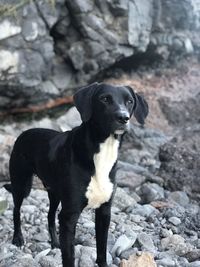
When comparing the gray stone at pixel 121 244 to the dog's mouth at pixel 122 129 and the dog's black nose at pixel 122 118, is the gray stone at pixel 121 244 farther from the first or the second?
the dog's black nose at pixel 122 118

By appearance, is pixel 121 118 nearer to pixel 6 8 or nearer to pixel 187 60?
pixel 6 8

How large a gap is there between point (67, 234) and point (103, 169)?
0.68m

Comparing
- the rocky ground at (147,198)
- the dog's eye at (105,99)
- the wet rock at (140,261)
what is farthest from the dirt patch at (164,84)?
the dog's eye at (105,99)

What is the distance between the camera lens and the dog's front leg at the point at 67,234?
461cm

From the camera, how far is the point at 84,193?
14.9 feet

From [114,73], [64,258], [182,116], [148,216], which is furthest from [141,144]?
[64,258]

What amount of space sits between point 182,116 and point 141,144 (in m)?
2.61

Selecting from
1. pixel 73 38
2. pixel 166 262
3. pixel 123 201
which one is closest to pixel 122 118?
pixel 166 262

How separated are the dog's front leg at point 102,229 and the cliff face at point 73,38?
6.62 meters

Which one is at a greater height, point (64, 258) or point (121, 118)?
point (121, 118)

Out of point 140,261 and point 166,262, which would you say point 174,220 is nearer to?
point 166,262

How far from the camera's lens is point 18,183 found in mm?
5754

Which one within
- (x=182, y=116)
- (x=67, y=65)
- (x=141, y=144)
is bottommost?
(x=182, y=116)

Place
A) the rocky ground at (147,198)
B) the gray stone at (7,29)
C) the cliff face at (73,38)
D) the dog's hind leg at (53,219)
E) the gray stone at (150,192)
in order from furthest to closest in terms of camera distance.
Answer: the cliff face at (73,38) → the gray stone at (7,29) → the gray stone at (150,192) → the dog's hind leg at (53,219) → the rocky ground at (147,198)
